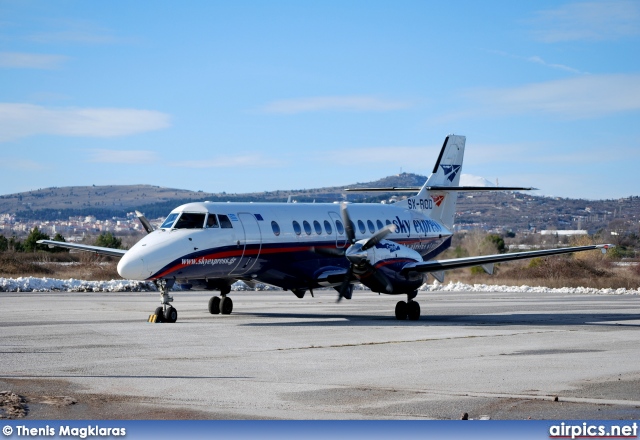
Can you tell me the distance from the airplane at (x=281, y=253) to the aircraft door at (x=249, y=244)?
27 mm

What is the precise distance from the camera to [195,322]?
23.2 metres

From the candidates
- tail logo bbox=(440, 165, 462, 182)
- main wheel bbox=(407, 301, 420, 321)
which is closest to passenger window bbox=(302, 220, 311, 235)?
main wheel bbox=(407, 301, 420, 321)

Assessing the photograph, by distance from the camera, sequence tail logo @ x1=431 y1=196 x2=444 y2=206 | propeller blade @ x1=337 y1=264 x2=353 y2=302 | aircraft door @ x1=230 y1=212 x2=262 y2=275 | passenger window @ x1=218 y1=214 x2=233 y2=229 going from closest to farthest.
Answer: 1. propeller blade @ x1=337 y1=264 x2=353 y2=302
2. passenger window @ x1=218 y1=214 x2=233 y2=229
3. aircraft door @ x1=230 y1=212 x2=262 y2=275
4. tail logo @ x1=431 y1=196 x2=444 y2=206

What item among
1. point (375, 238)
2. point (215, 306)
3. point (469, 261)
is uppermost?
point (375, 238)

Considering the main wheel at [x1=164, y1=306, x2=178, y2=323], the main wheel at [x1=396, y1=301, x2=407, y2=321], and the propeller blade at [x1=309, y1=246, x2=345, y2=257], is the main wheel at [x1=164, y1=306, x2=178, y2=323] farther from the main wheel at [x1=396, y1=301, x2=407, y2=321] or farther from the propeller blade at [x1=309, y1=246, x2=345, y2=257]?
the main wheel at [x1=396, y1=301, x2=407, y2=321]

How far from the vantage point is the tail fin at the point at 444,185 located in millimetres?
32156

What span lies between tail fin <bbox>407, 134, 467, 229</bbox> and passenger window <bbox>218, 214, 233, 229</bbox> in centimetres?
945

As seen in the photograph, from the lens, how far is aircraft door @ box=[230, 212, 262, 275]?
24250 millimetres

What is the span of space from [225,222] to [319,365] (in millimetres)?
9953

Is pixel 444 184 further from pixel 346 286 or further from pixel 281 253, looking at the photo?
pixel 346 286

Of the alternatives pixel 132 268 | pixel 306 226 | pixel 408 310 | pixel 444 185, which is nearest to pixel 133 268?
pixel 132 268

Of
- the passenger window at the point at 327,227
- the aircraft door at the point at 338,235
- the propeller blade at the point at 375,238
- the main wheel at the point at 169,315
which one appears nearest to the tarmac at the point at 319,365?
the main wheel at the point at 169,315

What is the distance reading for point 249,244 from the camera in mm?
24328

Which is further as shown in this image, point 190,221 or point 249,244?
point 249,244
